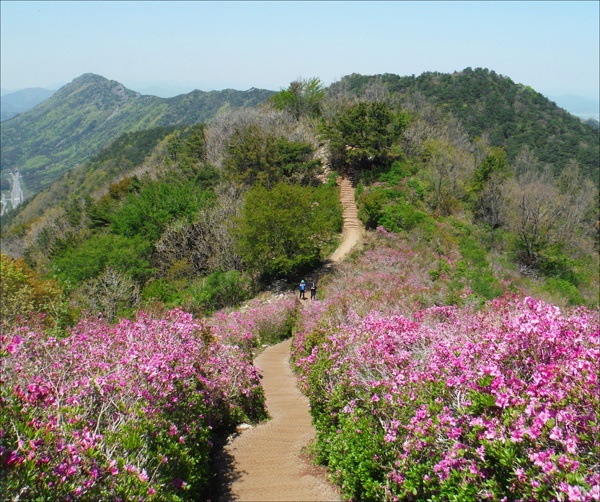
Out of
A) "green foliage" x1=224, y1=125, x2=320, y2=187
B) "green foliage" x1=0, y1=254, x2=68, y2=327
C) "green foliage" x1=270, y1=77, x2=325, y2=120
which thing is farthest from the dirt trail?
"green foliage" x1=270, y1=77, x2=325, y2=120

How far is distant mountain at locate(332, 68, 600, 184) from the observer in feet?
198

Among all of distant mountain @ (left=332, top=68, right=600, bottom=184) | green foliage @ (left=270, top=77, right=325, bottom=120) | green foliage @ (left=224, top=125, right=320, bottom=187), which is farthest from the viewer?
distant mountain @ (left=332, top=68, right=600, bottom=184)

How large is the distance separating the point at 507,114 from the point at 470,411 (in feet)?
236

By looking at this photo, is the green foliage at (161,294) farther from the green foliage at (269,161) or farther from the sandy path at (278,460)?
the green foliage at (269,161)

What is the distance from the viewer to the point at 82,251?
23406 mm

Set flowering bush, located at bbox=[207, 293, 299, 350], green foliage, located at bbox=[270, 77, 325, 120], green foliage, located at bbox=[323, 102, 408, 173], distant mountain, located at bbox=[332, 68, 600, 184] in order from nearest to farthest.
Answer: flowering bush, located at bbox=[207, 293, 299, 350] → green foliage, located at bbox=[323, 102, 408, 173] → green foliage, located at bbox=[270, 77, 325, 120] → distant mountain, located at bbox=[332, 68, 600, 184]

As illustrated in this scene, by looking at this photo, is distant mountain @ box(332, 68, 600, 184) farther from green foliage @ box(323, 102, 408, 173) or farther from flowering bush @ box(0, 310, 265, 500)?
flowering bush @ box(0, 310, 265, 500)

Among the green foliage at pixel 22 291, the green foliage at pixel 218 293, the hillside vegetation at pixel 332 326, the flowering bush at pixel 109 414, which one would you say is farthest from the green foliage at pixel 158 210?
the flowering bush at pixel 109 414

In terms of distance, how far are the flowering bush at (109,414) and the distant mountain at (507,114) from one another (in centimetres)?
5416

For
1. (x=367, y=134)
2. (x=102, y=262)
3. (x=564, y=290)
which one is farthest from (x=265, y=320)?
(x=367, y=134)

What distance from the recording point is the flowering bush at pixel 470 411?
330cm

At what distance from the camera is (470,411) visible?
13.5 feet

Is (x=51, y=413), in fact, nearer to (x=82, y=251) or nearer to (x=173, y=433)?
(x=173, y=433)

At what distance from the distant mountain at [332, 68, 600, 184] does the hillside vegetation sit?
2506 cm
